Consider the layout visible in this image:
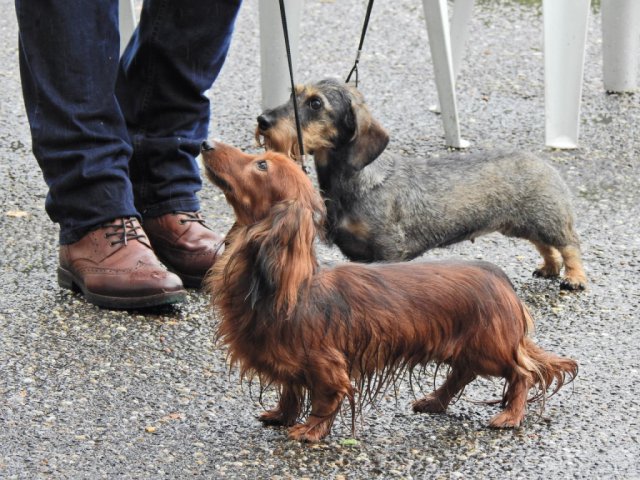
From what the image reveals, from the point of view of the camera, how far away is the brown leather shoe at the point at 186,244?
163 inches

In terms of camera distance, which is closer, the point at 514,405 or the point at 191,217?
the point at 514,405

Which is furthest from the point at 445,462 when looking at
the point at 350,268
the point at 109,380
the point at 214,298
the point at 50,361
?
the point at 50,361

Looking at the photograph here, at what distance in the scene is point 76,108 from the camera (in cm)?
375

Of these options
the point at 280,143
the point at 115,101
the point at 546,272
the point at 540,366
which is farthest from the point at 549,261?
the point at 115,101

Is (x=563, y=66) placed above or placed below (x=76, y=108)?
below

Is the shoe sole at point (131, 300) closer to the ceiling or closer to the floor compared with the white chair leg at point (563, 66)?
closer to the floor

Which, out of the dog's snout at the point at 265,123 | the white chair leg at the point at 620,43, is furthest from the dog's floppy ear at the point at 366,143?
the white chair leg at the point at 620,43

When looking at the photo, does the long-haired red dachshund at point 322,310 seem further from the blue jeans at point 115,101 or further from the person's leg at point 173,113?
the person's leg at point 173,113

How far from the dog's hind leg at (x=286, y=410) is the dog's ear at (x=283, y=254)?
0.30 meters

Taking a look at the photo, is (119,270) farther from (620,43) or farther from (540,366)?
(620,43)

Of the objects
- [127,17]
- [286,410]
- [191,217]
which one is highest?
[127,17]

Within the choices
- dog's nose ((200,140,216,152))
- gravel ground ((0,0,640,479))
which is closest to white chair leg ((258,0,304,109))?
gravel ground ((0,0,640,479))

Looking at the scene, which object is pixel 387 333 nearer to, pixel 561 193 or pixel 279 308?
pixel 279 308

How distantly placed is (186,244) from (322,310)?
130cm
